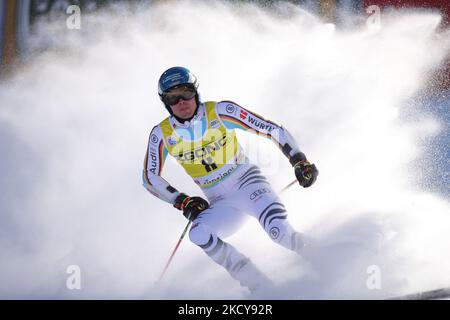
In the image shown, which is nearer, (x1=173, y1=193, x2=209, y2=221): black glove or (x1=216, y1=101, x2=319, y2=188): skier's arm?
(x1=173, y1=193, x2=209, y2=221): black glove

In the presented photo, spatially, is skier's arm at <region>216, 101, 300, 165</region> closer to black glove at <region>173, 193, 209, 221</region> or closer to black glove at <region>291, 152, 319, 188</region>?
black glove at <region>291, 152, 319, 188</region>

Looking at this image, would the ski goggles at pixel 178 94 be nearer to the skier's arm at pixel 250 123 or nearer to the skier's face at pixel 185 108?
the skier's face at pixel 185 108

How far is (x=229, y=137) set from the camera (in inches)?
150

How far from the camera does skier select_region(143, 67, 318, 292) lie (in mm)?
3605

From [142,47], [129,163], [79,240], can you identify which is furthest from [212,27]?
[79,240]

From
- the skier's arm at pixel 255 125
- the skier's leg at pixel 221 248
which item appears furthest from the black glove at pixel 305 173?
the skier's leg at pixel 221 248

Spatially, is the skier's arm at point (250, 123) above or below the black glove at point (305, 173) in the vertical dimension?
above

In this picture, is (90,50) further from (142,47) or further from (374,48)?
(374,48)

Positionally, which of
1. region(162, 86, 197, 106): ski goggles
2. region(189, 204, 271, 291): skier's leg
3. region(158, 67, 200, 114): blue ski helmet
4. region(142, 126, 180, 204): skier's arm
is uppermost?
region(158, 67, 200, 114): blue ski helmet

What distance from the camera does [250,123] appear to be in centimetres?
381

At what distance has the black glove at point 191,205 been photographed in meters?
3.62

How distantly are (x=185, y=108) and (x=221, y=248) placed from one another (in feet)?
2.91

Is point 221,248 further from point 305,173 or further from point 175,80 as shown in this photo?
point 175,80

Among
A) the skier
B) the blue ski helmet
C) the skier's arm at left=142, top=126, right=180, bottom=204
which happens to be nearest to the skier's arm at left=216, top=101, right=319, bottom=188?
the skier
